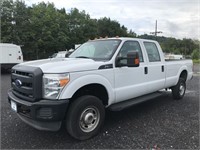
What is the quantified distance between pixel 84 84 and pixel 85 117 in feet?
2.01

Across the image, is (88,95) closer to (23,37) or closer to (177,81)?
(177,81)

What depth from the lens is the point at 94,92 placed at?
4.32 metres

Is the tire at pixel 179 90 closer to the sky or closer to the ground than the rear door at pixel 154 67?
closer to the ground

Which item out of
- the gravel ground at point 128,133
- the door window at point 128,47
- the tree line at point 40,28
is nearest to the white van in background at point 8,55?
the gravel ground at point 128,133

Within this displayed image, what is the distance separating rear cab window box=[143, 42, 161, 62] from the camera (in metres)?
5.57

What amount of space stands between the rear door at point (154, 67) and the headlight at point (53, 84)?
8.38 feet

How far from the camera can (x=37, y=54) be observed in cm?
3700

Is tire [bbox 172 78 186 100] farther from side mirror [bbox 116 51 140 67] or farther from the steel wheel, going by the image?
the steel wheel

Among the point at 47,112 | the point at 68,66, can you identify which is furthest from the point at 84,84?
the point at 47,112

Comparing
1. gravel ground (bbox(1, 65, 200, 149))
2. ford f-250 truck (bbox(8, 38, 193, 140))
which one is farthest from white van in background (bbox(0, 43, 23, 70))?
ford f-250 truck (bbox(8, 38, 193, 140))

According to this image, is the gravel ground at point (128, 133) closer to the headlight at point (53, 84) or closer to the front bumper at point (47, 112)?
the front bumper at point (47, 112)

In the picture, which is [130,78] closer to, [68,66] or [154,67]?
[154,67]

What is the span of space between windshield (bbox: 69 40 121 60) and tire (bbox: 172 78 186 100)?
3.03 m

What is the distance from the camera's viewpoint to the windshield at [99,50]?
15.2 feet
